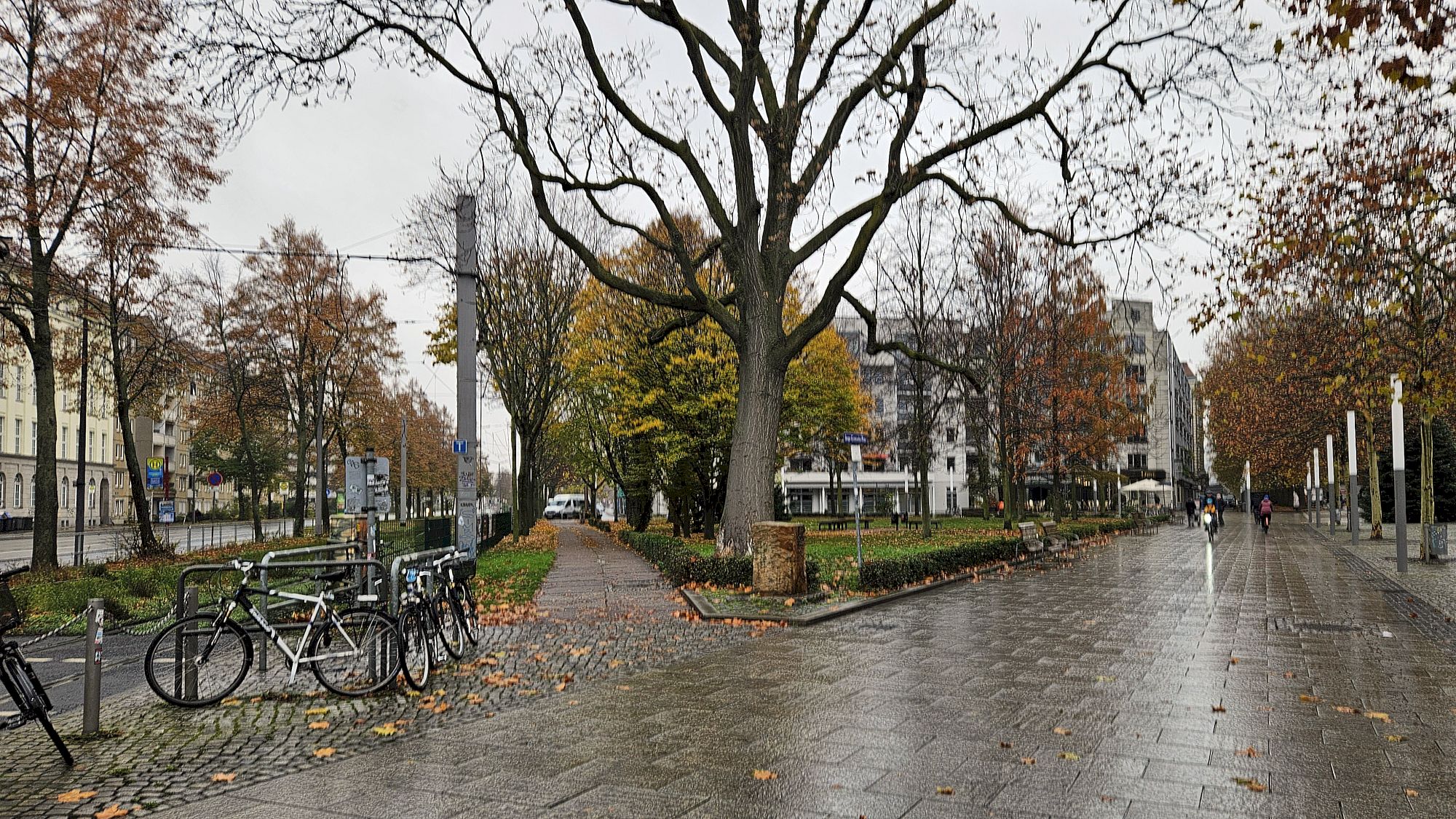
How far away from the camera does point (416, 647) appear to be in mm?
8484

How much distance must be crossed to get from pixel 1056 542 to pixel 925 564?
12.1 meters

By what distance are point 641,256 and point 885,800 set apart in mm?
26425

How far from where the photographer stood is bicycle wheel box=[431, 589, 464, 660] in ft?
30.6

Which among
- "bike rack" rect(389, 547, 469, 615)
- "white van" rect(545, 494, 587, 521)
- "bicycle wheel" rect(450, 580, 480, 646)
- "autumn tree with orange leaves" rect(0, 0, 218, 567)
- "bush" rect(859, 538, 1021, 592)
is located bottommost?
"white van" rect(545, 494, 587, 521)

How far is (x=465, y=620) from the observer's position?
10.2 meters

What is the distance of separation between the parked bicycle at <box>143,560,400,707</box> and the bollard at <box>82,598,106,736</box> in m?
0.79

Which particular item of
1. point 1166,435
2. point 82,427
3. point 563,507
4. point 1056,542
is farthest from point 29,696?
point 1166,435

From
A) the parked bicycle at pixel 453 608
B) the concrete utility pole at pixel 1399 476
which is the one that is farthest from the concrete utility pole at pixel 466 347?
the concrete utility pole at pixel 1399 476

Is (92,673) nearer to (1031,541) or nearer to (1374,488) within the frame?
(1031,541)

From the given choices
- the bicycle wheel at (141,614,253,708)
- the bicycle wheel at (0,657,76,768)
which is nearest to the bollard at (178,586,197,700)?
the bicycle wheel at (141,614,253,708)

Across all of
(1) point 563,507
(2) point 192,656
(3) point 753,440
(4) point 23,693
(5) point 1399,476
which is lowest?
(1) point 563,507

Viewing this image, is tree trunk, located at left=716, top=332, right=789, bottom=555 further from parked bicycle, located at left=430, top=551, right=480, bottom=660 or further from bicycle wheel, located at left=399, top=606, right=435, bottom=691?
bicycle wheel, located at left=399, top=606, right=435, bottom=691

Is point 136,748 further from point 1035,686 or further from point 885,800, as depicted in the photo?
point 1035,686

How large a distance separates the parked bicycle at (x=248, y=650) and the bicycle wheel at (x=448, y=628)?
37.1 inches
